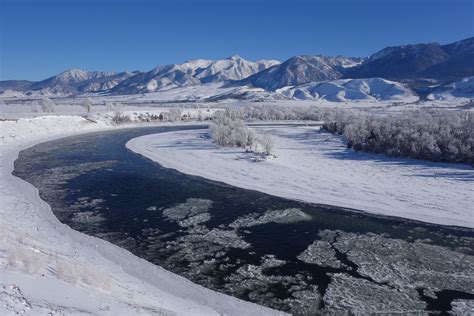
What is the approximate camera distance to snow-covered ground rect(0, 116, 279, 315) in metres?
9.88

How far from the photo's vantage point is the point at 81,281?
1159 centimetres

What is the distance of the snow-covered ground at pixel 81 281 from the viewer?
9883 mm

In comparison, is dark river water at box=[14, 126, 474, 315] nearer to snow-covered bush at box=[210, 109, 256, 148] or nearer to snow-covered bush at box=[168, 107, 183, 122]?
snow-covered bush at box=[210, 109, 256, 148]

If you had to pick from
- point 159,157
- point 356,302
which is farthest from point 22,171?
point 356,302

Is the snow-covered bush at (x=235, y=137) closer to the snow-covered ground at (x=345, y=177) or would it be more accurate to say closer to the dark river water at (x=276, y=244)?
the snow-covered ground at (x=345, y=177)

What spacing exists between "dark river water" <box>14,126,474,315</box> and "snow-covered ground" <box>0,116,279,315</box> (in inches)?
31.6

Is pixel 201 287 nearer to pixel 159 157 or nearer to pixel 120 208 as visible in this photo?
pixel 120 208

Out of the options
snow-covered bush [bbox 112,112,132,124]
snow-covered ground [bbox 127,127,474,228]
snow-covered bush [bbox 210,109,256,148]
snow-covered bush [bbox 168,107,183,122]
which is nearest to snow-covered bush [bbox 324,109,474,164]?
snow-covered ground [bbox 127,127,474,228]

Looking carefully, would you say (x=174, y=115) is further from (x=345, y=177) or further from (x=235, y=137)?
(x=345, y=177)

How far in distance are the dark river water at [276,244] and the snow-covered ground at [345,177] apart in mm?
1683

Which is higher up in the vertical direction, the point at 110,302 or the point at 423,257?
the point at 110,302

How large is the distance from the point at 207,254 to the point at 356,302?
20.2ft

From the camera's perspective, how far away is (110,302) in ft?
35.3

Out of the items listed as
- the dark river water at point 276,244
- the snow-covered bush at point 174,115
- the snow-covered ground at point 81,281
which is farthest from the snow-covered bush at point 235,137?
the snow-covered bush at point 174,115
